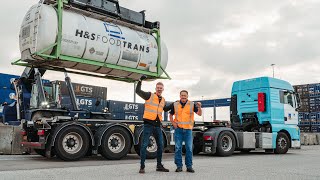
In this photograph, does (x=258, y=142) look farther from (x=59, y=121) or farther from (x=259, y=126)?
(x=59, y=121)

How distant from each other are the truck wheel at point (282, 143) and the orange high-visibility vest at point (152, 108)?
8271 mm

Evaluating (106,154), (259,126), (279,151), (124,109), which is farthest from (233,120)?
(124,109)

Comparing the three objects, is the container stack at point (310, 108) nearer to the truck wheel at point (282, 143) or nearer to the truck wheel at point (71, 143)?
the truck wheel at point (282, 143)

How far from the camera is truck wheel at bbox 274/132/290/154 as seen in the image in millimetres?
14695

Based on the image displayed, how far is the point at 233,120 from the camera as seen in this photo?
15.8 m

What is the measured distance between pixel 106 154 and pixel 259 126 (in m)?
6.84

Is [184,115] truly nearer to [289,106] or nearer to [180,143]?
[180,143]

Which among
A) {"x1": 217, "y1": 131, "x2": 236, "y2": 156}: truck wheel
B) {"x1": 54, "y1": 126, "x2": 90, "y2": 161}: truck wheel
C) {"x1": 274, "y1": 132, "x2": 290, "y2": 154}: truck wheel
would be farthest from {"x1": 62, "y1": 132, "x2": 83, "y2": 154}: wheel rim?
{"x1": 274, "y1": 132, "x2": 290, "y2": 154}: truck wheel

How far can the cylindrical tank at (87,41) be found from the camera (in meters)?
10.4

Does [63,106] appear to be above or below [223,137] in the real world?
above

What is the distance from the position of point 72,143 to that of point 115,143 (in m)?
1.36

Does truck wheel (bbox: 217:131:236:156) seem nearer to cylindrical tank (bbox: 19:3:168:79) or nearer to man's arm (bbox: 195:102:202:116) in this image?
cylindrical tank (bbox: 19:3:168:79)

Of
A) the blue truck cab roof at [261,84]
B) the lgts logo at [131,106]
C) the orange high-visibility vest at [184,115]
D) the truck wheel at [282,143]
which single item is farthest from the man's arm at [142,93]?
the lgts logo at [131,106]

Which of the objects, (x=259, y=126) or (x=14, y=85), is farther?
(x=259, y=126)
